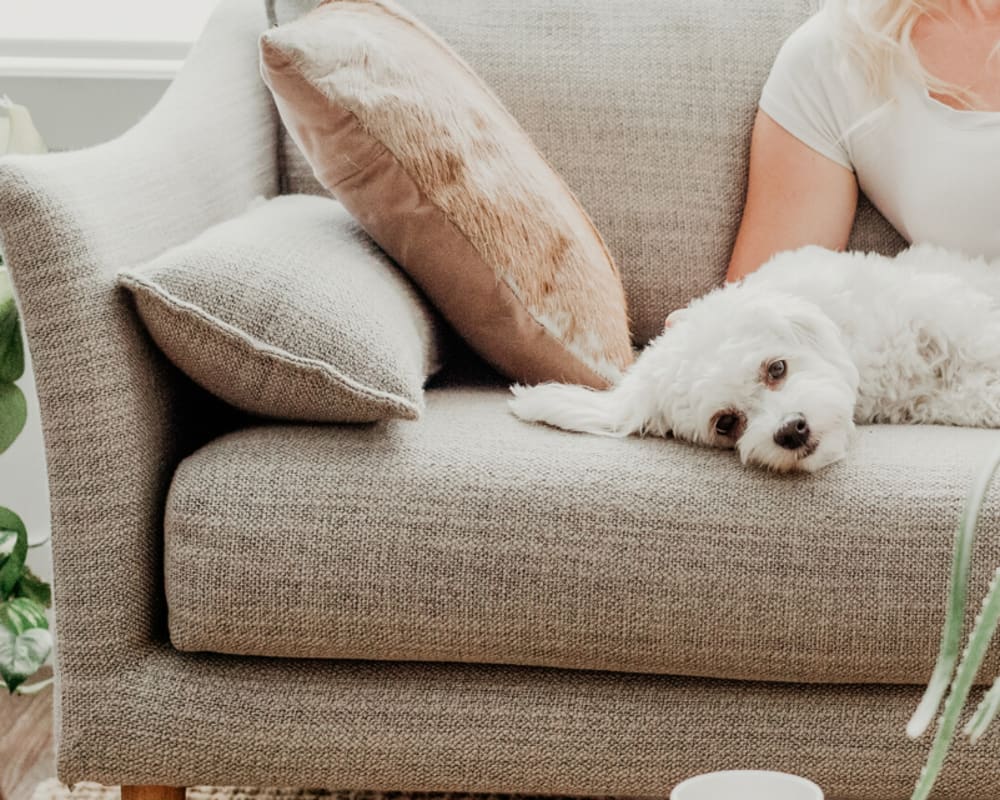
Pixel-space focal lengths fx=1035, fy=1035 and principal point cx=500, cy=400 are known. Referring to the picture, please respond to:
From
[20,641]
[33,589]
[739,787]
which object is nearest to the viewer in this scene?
[739,787]

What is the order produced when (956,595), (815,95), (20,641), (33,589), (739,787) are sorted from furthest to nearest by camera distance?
(815,95)
(33,589)
(20,641)
(739,787)
(956,595)

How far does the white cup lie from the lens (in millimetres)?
585

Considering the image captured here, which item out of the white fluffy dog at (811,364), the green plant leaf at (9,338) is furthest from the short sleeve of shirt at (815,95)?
the green plant leaf at (9,338)

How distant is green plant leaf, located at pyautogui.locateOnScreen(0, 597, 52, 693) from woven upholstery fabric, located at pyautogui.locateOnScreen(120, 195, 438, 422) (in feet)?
1.51

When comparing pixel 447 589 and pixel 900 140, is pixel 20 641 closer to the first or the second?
pixel 447 589

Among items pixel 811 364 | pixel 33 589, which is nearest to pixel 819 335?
pixel 811 364

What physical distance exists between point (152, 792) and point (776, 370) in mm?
828

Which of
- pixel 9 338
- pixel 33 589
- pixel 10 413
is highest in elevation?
pixel 9 338

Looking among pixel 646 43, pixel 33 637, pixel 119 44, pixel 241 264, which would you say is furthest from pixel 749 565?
pixel 119 44

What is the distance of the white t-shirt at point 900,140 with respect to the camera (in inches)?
57.9

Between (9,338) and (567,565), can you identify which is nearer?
(567,565)

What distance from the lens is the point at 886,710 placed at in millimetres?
1079

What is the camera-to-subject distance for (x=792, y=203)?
62.4 inches

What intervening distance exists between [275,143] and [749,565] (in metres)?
1.11
